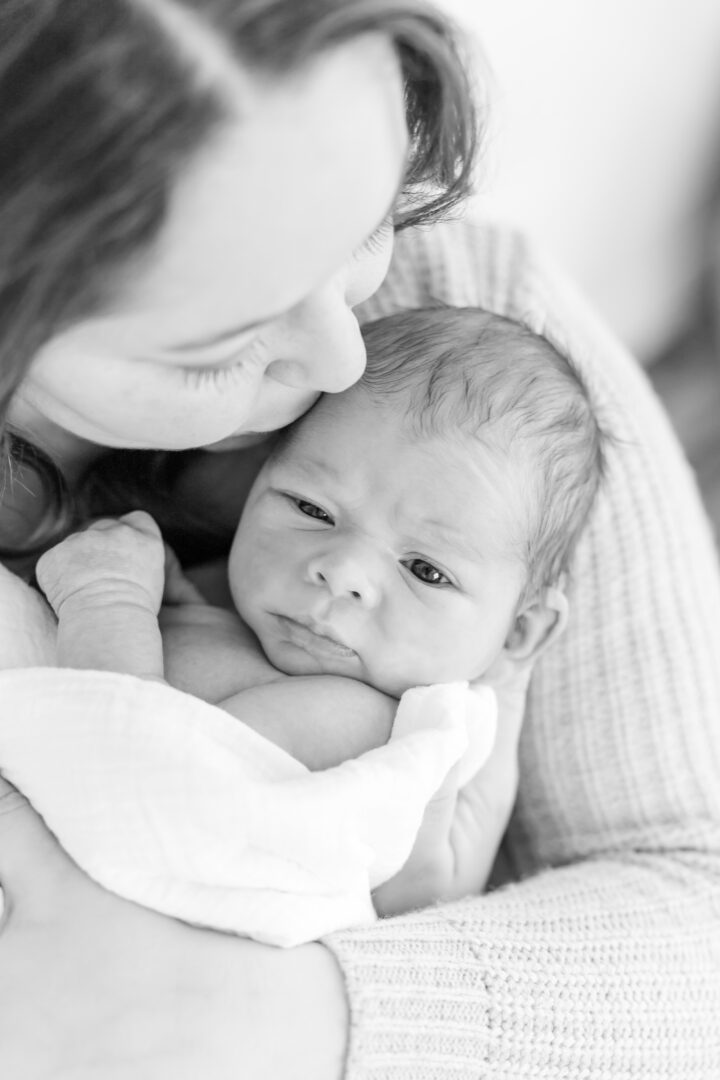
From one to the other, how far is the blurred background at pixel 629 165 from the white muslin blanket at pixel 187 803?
1.17 m

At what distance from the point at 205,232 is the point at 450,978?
59 cm

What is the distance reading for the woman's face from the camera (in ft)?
1.95

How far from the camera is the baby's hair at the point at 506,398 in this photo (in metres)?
0.97

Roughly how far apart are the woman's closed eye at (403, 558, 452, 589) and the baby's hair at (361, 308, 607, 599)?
8 cm

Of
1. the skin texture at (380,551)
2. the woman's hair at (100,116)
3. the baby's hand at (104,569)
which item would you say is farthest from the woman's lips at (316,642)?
the woman's hair at (100,116)

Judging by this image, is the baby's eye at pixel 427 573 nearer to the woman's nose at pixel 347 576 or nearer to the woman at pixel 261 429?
the woman's nose at pixel 347 576

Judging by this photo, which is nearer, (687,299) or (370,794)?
(370,794)

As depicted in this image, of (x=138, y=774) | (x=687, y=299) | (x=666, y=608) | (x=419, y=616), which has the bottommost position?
(x=687, y=299)

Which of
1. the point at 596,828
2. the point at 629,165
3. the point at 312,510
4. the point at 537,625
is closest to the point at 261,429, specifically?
the point at 312,510

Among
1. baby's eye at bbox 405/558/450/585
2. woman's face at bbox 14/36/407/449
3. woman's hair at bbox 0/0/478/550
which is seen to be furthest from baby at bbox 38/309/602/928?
woman's hair at bbox 0/0/478/550

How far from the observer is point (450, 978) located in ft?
2.83

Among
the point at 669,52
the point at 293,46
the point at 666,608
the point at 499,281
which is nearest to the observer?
the point at 293,46

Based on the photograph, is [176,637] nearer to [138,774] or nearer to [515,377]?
[138,774]

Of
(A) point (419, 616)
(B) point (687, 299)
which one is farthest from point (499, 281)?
(B) point (687, 299)
